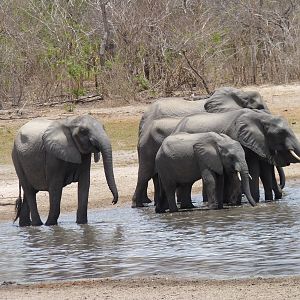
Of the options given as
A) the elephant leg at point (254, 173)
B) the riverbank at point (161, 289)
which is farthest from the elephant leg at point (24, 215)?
the riverbank at point (161, 289)

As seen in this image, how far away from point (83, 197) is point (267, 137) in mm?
3354

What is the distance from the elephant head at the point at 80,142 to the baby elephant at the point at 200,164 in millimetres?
1591

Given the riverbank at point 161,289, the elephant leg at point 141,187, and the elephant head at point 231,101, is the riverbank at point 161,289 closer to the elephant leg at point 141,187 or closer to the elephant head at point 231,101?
the elephant leg at point 141,187

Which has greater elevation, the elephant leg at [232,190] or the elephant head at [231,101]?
the elephant head at [231,101]

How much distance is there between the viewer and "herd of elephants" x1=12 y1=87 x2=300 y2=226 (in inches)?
611

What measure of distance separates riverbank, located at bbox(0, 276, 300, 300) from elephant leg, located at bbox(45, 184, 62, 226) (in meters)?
5.14

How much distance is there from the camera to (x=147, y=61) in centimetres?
2797

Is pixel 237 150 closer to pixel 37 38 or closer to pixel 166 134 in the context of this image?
pixel 166 134

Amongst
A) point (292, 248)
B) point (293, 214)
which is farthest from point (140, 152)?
point (292, 248)

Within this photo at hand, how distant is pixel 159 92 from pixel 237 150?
1072 cm

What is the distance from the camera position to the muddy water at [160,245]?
11.1 m

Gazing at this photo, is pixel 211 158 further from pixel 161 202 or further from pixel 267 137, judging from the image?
pixel 267 137

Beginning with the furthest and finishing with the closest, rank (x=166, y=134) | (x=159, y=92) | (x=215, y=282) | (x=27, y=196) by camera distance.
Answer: (x=159, y=92) → (x=166, y=134) → (x=27, y=196) → (x=215, y=282)

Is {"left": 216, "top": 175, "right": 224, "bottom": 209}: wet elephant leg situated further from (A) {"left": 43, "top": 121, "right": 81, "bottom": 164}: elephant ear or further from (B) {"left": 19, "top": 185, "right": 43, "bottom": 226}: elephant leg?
(B) {"left": 19, "top": 185, "right": 43, "bottom": 226}: elephant leg
